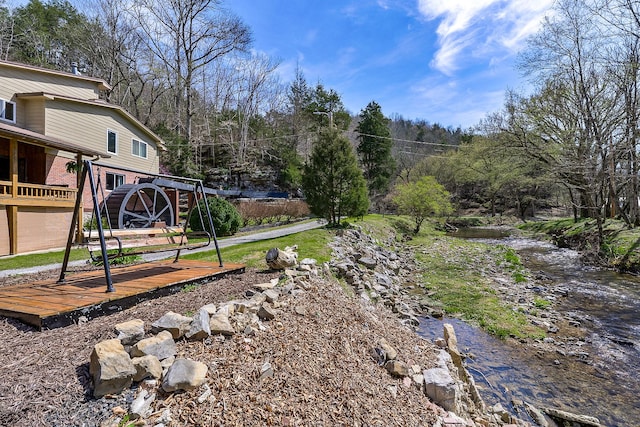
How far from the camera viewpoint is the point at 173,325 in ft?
9.79

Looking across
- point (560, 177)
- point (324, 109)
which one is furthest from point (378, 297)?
point (324, 109)

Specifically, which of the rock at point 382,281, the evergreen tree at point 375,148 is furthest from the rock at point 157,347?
the evergreen tree at point 375,148

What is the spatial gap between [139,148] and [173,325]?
2092cm

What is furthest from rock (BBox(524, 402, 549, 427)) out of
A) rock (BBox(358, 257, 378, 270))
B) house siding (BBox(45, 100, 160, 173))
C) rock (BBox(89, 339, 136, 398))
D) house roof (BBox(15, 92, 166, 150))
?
house roof (BBox(15, 92, 166, 150))

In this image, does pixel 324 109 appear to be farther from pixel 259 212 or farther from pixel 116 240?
pixel 116 240

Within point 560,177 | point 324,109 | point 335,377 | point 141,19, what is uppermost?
point 141,19

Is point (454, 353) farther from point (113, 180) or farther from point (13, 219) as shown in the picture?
point (113, 180)

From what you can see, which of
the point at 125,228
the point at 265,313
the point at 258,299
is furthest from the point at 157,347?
the point at 125,228

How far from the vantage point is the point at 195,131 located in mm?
32125

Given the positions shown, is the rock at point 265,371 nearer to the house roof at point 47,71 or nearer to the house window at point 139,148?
the house roof at point 47,71

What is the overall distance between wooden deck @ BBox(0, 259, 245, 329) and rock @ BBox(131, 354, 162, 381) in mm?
1417

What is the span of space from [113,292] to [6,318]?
958 millimetres

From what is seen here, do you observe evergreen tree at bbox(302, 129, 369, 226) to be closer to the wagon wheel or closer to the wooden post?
the wagon wheel

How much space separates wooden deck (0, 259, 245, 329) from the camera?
330cm
